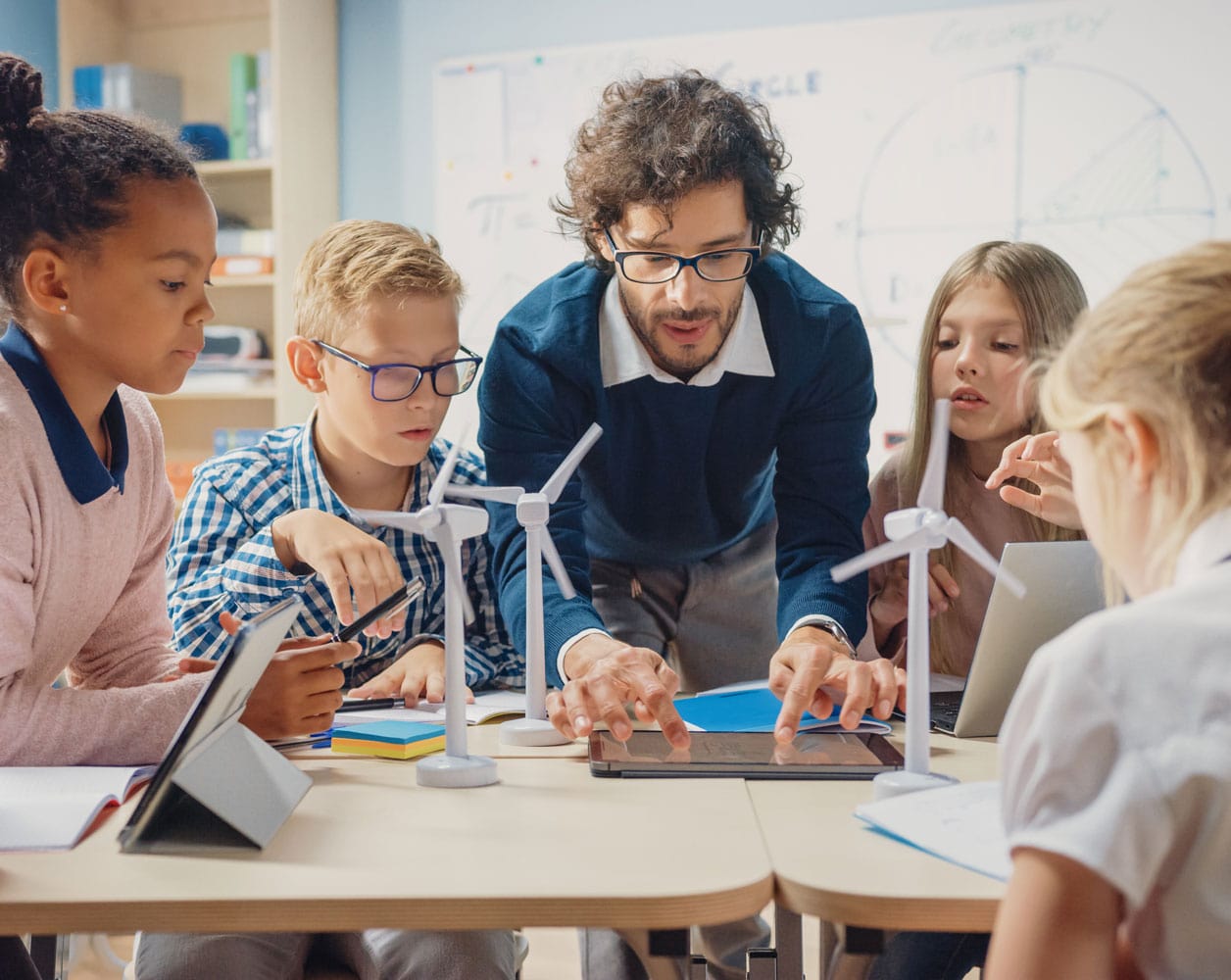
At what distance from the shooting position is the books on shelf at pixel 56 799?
0.94m

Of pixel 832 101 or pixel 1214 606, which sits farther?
pixel 832 101

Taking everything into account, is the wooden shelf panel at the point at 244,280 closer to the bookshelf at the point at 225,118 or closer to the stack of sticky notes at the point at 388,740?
the bookshelf at the point at 225,118

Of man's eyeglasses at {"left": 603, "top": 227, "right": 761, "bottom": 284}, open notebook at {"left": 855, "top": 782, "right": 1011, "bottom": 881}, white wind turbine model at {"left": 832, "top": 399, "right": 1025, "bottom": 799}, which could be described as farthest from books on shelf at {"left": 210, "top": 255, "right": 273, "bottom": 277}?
open notebook at {"left": 855, "top": 782, "right": 1011, "bottom": 881}

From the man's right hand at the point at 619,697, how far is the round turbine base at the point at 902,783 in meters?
0.18

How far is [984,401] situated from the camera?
177cm

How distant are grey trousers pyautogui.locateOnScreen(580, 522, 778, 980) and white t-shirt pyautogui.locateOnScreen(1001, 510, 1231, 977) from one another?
1.26m

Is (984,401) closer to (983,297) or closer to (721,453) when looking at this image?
(983,297)

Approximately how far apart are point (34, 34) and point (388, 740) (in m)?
3.55

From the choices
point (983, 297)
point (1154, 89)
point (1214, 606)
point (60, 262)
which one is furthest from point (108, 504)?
point (1154, 89)

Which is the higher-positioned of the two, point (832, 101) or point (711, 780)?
point (832, 101)

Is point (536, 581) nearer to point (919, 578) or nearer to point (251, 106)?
point (919, 578)

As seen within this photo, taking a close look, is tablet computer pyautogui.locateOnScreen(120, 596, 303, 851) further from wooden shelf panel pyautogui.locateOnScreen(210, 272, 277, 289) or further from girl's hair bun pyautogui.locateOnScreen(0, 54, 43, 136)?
wooden shelf panel pyautogui.locateOnScreen(210, 272, 277, 289)

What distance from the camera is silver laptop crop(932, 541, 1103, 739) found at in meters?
1.20

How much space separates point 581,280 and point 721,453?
33 centimetres
